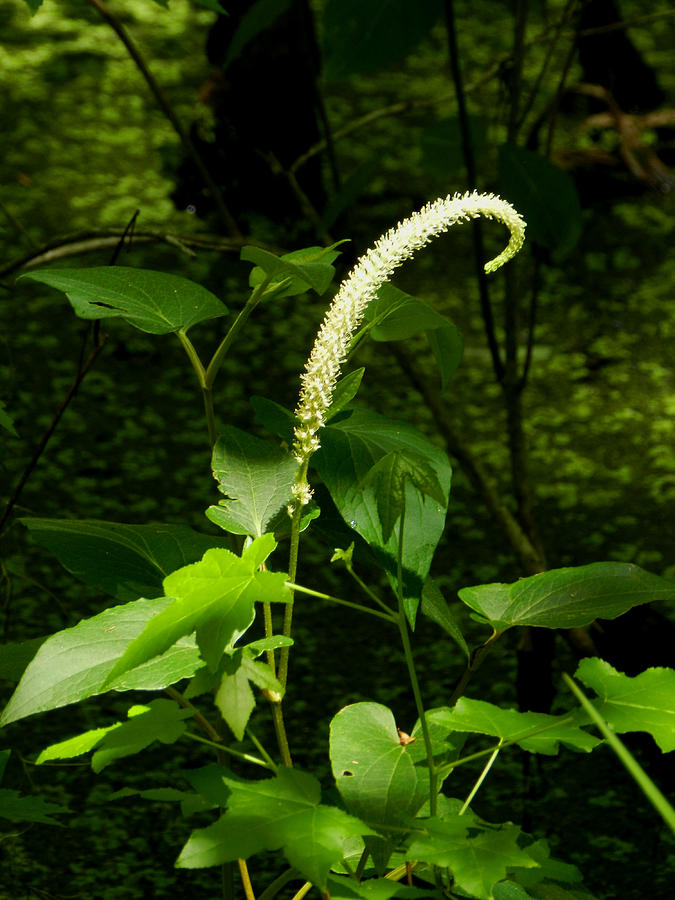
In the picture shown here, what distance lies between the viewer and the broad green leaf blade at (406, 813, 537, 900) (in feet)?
1.52

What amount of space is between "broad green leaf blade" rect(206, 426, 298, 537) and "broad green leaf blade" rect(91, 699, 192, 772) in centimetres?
11

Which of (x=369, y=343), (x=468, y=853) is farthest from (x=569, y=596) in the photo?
(x=369, y=343)

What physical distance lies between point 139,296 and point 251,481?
0.14 meters

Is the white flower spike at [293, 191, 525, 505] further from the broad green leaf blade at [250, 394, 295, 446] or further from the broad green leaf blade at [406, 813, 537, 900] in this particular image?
the broad green leaf blade at [406, 813, 537, 900]

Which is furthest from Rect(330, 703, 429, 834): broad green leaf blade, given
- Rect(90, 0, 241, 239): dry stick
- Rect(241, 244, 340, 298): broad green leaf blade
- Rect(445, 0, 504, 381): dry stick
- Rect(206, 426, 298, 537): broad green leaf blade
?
Rect(90, 0, 241, 239): dry stick

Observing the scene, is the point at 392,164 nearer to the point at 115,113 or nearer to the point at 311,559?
the point at 115,113

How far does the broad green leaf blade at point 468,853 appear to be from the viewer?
0.46 metres

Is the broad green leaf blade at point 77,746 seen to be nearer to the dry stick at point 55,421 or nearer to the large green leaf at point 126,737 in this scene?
the large green leaf at point 126,737

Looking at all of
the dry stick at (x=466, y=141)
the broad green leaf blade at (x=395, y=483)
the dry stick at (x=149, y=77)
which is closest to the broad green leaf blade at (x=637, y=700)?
the broad green leaf blade at (x=395, y=483)

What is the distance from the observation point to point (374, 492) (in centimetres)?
55

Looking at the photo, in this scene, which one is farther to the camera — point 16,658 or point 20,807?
point 20,807

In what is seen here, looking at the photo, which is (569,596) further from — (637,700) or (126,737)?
(126,737)

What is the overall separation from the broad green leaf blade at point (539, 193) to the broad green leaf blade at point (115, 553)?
→ 727mm

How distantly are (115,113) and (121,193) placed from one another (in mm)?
392
